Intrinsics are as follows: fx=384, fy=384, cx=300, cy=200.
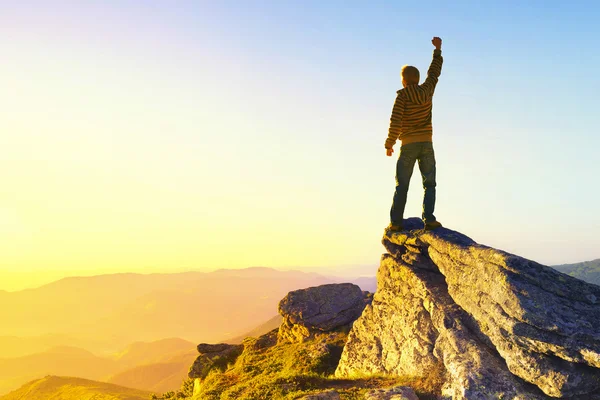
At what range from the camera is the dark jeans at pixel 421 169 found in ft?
41.4

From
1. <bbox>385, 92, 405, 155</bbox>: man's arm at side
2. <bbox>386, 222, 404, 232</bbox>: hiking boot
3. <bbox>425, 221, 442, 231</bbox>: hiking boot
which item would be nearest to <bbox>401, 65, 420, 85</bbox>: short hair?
<bbox>385, 92, 405, 155</bbox>: man's arm at side

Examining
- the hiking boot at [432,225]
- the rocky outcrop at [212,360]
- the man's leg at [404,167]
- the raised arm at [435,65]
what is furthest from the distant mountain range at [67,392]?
the raised arm at [435,65]

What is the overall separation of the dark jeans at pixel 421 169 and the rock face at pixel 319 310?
10.7 meters

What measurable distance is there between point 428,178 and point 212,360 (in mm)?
16619

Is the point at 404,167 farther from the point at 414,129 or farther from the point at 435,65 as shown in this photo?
the point at 435,65

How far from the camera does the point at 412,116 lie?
12609 mm

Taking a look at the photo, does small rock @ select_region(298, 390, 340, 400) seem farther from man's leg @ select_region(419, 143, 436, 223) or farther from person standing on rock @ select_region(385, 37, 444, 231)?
person standing on rock @ select_region(385, 37, 444, 231)

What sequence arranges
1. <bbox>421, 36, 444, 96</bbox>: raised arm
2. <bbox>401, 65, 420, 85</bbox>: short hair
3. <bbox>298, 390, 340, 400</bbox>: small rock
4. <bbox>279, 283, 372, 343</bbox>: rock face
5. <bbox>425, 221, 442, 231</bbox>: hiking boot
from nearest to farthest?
1. <bbox>298, 390, 340, 400</bbox>: small rock
2. <bbox>401, 65, 420, 85</bbox>: short hair
3. <bbox>421, 36, 444, 96</bbox>: raised arm
4. <bbox>425, 221, 442, 231</bbox>: hiking boot
5. <bbox>279, 283, 372, 343</bbox>: rock face

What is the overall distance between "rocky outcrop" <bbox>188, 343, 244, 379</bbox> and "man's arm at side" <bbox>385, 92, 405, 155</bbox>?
53.3 ft

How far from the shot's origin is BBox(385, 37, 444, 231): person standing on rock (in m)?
12.5

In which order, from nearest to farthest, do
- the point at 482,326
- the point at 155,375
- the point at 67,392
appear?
the point at 482,326
the point at 67,392
the point at 155,375

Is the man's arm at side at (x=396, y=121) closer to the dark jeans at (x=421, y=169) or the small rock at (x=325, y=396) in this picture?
the dark jeans at (x=421, y=169)

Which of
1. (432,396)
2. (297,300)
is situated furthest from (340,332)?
(432,396)

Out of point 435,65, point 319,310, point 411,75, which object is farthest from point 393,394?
point 319,310
